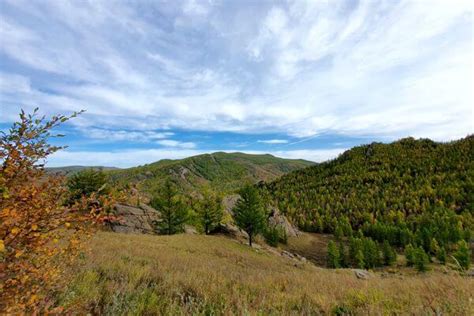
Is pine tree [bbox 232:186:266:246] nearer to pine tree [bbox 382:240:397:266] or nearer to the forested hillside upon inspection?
pine tree [bbox 382:240:397:266]

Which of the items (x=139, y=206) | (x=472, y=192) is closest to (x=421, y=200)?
(x=472, y=192)

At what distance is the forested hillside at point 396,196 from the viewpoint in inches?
3109

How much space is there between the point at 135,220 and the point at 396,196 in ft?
453

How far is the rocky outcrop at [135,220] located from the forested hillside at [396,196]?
6632 cm

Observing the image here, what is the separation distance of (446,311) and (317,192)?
160 metres

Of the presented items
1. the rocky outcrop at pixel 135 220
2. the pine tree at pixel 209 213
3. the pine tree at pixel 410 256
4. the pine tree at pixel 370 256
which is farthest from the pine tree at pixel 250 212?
the pine tree at pixel 410 256

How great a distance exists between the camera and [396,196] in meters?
127

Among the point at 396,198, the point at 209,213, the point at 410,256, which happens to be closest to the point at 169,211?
the point at 209,213

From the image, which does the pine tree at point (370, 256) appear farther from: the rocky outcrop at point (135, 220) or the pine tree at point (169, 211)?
the rocky outcrop at point (135, 220)

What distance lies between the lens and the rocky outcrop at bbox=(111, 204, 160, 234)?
3432 cm

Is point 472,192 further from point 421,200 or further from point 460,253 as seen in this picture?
point 460,253

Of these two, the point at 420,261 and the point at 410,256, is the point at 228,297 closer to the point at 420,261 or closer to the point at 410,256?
the point at 420,261

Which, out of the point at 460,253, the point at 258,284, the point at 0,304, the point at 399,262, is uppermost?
the point at 0,304

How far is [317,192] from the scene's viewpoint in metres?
154
